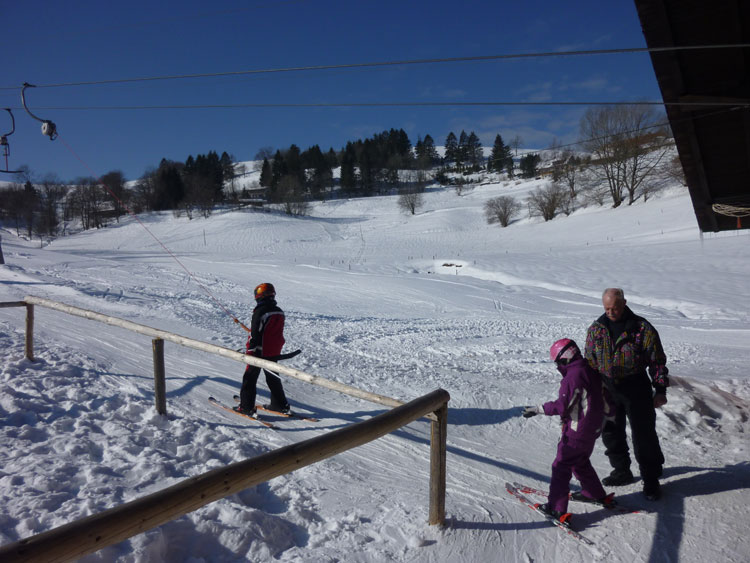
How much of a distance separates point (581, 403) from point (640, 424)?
0.99 meters

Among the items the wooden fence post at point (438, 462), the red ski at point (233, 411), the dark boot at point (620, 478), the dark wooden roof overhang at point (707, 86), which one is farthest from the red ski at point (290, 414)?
the dark wooden roof overhang at point (707, 86)

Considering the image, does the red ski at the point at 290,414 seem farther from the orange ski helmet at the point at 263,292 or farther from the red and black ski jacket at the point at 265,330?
the orange ski helmet at the point at 263,292

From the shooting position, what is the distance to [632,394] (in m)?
4.23

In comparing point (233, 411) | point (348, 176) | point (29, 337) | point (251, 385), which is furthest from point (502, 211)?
point (29, 337)

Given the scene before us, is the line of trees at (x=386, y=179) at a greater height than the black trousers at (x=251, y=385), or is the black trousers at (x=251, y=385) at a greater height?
the line of trees at (x=386, y=179)

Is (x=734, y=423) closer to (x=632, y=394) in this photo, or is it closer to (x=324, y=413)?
(x=632, y=394)

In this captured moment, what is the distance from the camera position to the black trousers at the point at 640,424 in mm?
4121

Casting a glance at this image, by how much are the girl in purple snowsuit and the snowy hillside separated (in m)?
0.32

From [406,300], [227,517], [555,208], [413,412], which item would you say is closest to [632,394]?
[413,412]

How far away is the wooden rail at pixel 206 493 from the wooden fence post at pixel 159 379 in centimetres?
361

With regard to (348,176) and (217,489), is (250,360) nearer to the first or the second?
(217,489)

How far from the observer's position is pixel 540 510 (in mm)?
3875

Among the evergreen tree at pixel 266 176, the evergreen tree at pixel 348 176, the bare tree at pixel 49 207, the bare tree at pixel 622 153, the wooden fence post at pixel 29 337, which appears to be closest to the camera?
the wooden fence post at pixel 29 337

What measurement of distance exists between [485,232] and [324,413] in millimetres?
45200
